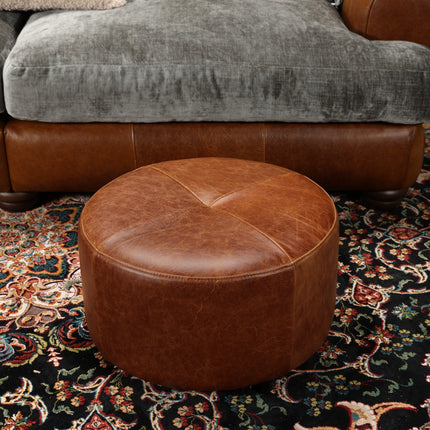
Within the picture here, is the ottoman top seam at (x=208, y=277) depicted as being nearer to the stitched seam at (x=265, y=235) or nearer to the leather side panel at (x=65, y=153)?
the stitched seam at (x=265, y=235)

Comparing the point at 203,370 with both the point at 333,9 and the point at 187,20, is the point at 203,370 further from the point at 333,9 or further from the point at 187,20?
the point at 333,9

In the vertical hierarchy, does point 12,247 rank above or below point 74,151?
below

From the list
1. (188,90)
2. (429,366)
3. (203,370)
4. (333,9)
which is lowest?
(429,366)

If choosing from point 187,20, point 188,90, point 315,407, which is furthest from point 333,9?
point 315,407

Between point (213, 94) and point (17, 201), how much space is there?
77 centimetres

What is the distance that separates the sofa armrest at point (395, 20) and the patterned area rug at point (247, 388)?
2.32ft

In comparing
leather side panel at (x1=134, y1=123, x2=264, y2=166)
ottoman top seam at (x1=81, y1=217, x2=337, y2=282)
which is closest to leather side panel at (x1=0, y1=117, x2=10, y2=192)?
leather side panel at (x1=134, y1=123, x2=264, y2=166)

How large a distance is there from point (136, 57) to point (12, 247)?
710mm

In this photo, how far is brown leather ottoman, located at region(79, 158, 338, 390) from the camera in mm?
1109

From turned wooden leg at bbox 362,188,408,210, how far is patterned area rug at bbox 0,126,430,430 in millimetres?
191

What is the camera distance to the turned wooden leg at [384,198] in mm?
1940

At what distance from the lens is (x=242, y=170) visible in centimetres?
143

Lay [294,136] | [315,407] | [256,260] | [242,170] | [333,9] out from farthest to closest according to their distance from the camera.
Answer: [333,9]
[294,136]
[242,170]
[315,407]
[256,260]

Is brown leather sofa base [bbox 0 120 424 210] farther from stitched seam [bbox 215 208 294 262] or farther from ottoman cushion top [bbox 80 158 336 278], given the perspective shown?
stitched seam [bbox 215 208 294 262]
